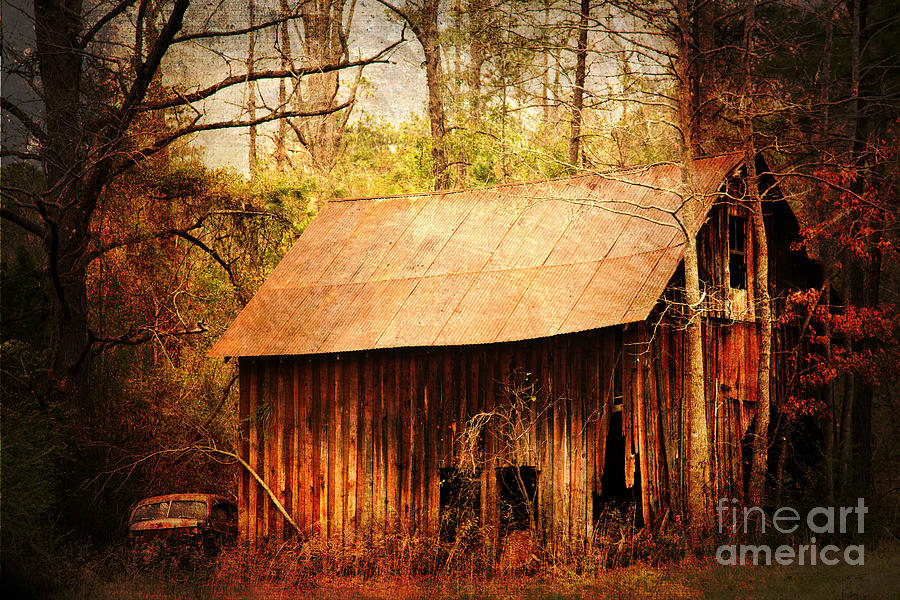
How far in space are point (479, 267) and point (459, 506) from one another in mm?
4315

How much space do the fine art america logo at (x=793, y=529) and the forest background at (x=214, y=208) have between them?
1.98ft

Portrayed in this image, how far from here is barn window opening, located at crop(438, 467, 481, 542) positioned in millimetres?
14789

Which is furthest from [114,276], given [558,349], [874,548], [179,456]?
[874,548]

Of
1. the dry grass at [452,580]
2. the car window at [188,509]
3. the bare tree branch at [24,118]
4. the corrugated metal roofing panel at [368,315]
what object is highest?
the bare tree branch at [24,118]

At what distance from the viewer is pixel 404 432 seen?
51.0ft

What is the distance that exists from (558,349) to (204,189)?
39.3 feet

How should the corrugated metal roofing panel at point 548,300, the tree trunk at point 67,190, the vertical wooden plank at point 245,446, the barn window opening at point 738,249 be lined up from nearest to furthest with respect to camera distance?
the corrugated metal roofing panel at point 548,300 → the barn window opening at point 738,249 → the vertical wooden plank at point 245,446 → the tree trunk at point 67,190

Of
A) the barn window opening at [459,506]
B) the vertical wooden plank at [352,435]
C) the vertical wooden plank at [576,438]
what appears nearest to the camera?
the vertical wooden plank at [576,438]

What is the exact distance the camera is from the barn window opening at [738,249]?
16.4m

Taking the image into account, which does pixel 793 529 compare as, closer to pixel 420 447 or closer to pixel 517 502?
pixel 517 502

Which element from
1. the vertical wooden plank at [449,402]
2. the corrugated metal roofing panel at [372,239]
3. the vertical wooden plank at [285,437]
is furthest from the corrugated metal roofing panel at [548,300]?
the vertical wooden plank at [285,437]

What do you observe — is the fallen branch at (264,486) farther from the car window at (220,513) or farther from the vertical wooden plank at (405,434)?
the vertical wooden plank at (405,434)

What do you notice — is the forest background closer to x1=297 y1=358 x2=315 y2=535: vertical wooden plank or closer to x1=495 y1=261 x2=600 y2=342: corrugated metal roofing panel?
x1=297 y1=358 x2=315 y2=535: vertical wooden plank

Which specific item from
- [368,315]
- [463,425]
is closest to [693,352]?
[463,425]
